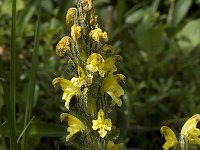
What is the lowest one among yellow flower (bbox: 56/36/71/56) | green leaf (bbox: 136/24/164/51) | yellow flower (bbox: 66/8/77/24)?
yellow flower (bbox: 56/36/71/56)

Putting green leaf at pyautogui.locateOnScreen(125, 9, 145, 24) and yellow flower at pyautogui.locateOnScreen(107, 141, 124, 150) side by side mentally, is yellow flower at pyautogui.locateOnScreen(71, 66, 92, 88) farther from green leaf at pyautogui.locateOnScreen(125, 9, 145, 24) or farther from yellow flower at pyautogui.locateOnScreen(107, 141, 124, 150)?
green leaf at pyautogui.locateOnScreen(125, 9, 145, 24)

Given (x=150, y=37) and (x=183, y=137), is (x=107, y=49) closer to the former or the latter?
(x=183, y=137)

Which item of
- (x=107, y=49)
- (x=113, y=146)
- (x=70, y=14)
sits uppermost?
(x=70, y=14)

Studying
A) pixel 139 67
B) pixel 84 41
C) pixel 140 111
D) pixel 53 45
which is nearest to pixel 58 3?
pixel 53 45

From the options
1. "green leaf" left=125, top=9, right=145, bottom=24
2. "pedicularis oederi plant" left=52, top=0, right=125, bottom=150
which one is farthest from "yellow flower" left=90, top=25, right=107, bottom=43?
"green leaf" left=125, top=9, right=145, bottom=24

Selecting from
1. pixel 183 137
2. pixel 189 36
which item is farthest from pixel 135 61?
pixel 183 137

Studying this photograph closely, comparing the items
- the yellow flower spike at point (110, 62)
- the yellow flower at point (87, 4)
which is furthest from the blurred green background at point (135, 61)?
the yellow flower at point (87, 4)

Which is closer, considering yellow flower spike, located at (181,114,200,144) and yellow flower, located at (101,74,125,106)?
yellow flower, located at (101,74,125,106)
